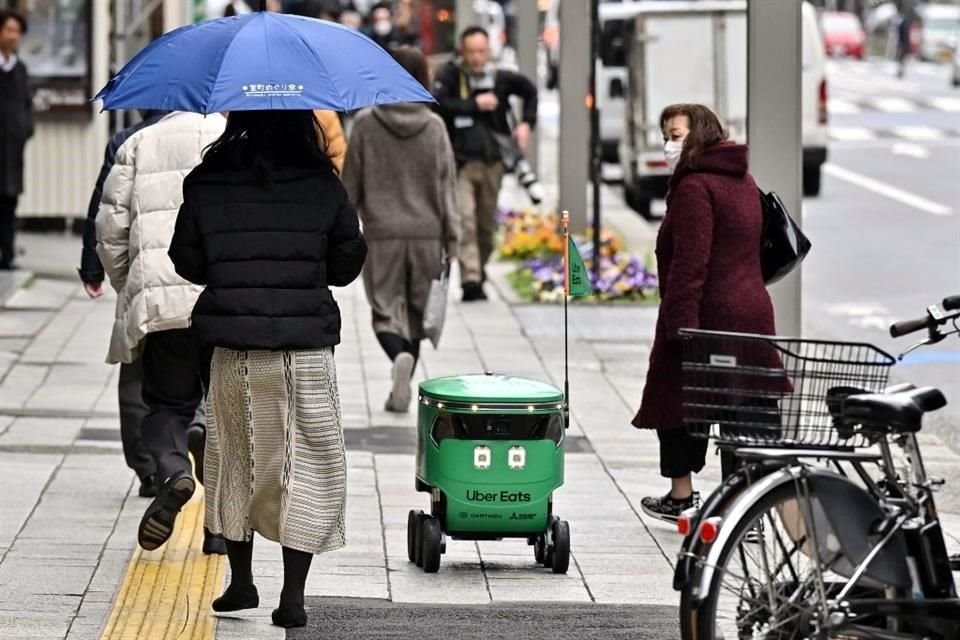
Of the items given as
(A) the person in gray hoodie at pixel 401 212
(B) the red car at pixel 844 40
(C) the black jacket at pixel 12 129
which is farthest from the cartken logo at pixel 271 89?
(B) the red car at pixel 844 40

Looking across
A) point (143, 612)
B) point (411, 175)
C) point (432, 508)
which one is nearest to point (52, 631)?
point (143, 612)

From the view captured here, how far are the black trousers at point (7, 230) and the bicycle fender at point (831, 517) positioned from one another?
1148cm

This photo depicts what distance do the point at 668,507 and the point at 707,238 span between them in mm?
1135

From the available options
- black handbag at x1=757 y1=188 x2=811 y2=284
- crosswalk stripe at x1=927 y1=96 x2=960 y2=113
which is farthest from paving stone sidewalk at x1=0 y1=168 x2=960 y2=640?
crosswalk stripe at x1=927 y1=96 x2=960 y2=113

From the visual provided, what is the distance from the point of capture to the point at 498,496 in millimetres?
7160

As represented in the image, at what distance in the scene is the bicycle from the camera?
4965 millimetres

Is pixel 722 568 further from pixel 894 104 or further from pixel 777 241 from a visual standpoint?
pixel 894 104

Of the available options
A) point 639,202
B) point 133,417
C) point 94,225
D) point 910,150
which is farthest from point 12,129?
point 910,150

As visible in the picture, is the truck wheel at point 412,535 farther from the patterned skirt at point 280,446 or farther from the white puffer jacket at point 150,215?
the white puffer jacket at point 150,215

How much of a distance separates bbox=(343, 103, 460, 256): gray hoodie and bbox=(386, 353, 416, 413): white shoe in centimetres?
64

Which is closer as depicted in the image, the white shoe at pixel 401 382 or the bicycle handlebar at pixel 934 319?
the bicycle handlebar at pixel 934 319

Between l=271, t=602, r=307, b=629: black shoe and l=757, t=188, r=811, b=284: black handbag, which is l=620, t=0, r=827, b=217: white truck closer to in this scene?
l=757, t=188, r=811, b=284: black handbag

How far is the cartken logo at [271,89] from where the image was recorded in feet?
20.1

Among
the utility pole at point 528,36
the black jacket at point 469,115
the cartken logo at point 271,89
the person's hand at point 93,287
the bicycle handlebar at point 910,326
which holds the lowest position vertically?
the person's hand at point 93,287
